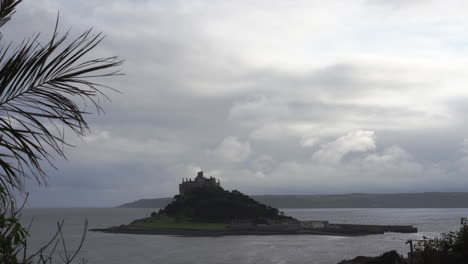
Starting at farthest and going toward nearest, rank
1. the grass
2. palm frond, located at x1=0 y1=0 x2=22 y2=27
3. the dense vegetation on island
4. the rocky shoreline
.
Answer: the dense vegetation on island, the grass, the rocky shoreline, palm frond, located at x1=0 y1=0 x2=22 y2=27

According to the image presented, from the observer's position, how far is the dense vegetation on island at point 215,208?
14225 cm

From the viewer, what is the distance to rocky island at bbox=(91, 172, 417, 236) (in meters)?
124

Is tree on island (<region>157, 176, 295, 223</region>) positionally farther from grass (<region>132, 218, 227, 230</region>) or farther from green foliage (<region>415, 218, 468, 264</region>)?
green foliage (<region>415, 218, 468, 264</region>)

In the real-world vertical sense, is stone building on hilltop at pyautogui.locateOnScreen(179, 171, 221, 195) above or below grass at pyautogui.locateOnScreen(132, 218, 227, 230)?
above

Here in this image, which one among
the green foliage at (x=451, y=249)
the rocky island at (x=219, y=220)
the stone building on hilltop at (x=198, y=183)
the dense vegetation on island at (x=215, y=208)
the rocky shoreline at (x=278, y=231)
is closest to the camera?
the green foliage at (x=451, y=249)

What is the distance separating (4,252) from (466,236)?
2177 centimetres

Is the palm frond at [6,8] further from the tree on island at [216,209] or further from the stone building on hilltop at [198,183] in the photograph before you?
the stone building on hilltop at [198,183]

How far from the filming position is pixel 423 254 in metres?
19.3

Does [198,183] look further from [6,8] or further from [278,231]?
[6,8]

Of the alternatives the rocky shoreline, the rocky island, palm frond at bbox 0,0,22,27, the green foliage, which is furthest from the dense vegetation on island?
palm frond at bbox 0,0,22,27

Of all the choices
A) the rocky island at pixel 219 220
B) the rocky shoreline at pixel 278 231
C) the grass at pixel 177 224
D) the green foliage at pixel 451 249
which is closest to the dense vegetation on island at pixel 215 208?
the rocky island at pixel 219 220

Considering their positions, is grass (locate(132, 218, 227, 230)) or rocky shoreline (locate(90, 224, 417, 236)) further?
grass (locate(132, 218, 227, 230))

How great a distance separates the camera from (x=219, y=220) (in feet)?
465

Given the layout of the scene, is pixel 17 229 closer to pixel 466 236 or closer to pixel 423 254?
pixel 423 254
